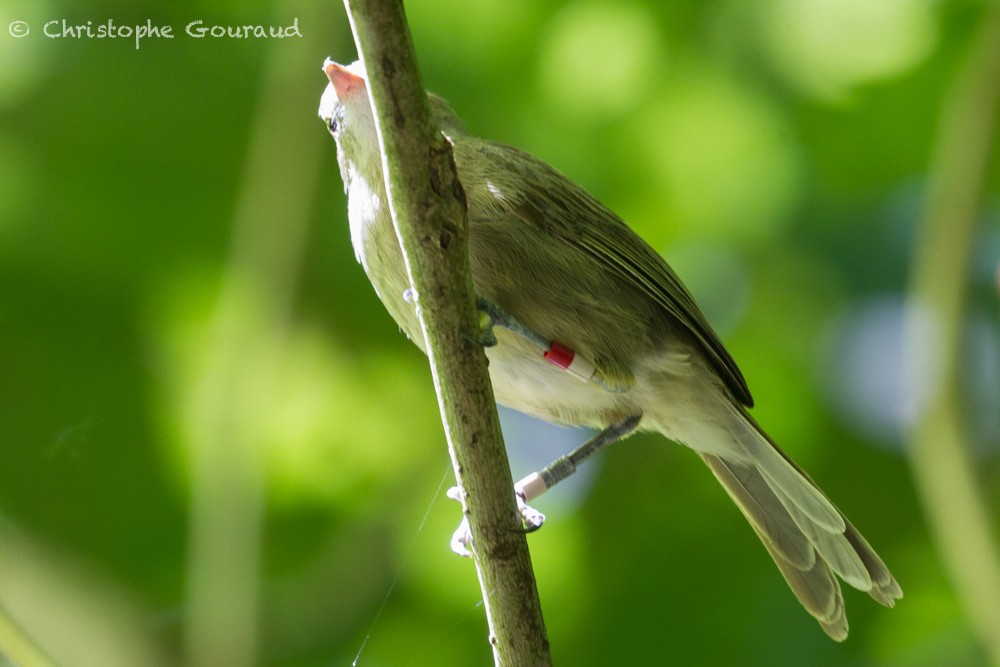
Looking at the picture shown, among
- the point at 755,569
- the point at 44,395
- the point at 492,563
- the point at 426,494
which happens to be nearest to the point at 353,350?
the point at 426,494

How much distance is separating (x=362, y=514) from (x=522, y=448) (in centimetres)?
63

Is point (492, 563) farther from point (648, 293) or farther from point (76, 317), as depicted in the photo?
point (76, 317)

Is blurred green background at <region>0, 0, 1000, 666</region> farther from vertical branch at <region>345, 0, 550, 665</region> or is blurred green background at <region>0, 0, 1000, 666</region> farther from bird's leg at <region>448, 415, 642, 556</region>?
vertical branch at <region>345, 0, 550, 665</region>

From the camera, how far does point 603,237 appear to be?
2990 mm

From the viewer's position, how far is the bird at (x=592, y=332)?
2746mm

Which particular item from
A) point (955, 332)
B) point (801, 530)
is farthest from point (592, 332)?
point (955, 332)

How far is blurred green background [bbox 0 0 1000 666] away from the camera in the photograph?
Answer: 11.9 ft

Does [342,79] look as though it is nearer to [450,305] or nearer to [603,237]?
[603,237]

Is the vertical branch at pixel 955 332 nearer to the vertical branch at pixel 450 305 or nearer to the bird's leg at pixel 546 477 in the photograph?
the bird's leg at pixel 546 477

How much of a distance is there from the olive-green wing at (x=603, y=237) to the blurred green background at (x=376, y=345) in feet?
2.68

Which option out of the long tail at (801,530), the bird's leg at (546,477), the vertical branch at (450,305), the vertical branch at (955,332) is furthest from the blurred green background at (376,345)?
the vertical branch at (450,305)

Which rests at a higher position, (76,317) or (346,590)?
(76,317)

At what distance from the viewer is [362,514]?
3701 mm

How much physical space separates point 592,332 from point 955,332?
1.58 metres
